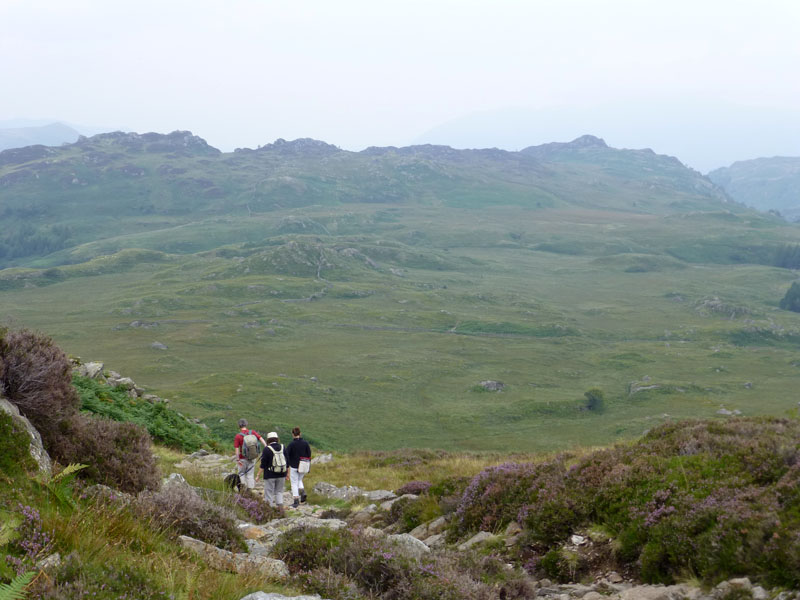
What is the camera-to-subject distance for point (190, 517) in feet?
33.1

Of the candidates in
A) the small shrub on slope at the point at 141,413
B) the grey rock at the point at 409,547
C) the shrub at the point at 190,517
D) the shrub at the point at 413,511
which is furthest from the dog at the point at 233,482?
the small shrub on slope at the point at 141,413

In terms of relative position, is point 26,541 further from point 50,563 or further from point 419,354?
point 419,354

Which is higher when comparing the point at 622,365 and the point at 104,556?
the point at 104,556

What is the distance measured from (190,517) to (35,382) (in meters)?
4.75

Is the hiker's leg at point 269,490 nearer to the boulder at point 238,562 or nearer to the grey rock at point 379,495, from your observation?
the grey rock at point 379,495

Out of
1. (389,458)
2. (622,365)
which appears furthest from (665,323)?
(389,458)

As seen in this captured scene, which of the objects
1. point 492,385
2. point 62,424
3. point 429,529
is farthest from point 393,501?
point 492,385

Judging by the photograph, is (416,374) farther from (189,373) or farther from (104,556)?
(104,556)

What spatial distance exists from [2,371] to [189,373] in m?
88.8

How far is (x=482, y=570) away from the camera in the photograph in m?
9.73

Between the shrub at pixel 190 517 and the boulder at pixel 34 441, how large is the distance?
5.61ft

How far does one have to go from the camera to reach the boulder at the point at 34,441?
9883 millimetres

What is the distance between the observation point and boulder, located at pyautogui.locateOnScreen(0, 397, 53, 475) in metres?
9.88

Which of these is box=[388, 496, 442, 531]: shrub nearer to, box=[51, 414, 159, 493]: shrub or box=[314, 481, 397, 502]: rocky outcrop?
box=[314, 481, 397, 502]: rocky outcrop
